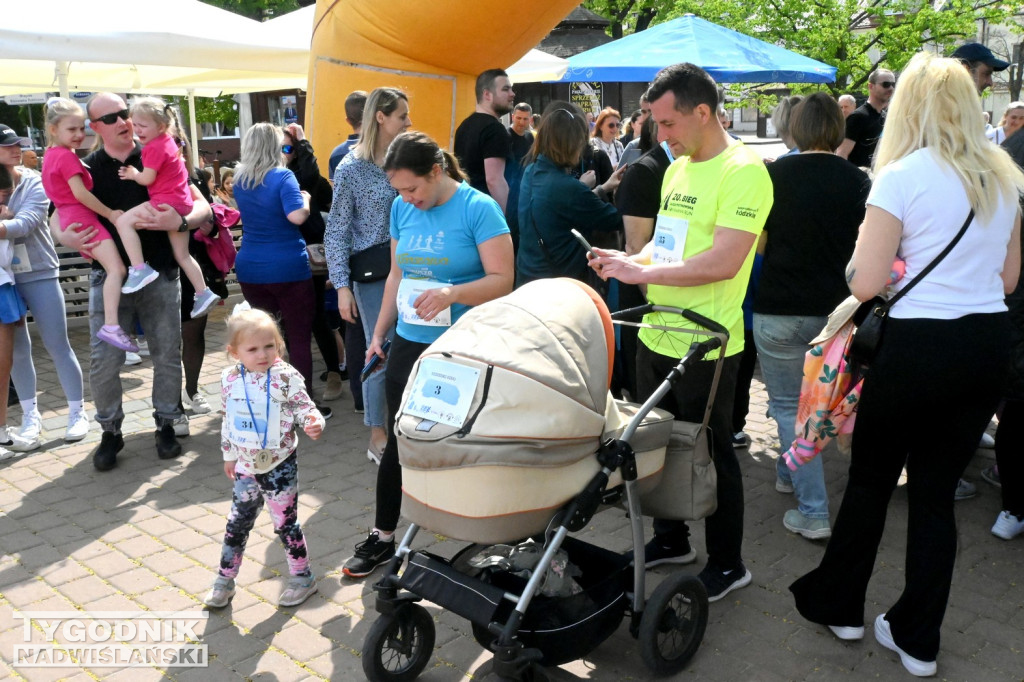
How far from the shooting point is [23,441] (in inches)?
234

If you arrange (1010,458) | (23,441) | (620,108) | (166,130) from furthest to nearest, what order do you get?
(620,108)
(23,441)
(166,130)
(1010,458)

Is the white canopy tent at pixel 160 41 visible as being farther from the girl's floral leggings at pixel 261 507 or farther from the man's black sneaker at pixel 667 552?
the man's black sneaker at pixel 667 552

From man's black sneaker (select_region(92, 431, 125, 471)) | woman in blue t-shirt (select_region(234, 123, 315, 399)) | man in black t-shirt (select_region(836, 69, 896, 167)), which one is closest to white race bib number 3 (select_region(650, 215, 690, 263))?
woman in blue t-shirt (select_region(234, 123, 315, 399))

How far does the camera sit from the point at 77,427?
20.1 feet

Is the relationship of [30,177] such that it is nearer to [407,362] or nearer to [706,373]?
[407,362]

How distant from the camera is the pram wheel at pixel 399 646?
10.3ft

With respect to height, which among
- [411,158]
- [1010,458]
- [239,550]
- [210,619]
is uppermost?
[411,158]

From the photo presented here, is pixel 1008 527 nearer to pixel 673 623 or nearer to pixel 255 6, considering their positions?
pixel 673 623

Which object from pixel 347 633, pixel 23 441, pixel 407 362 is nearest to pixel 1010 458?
pixel 407 362

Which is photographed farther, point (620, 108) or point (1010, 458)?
point (620, 108)

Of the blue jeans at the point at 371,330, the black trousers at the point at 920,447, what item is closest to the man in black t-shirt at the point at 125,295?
the blue jeans at the point at 371,330

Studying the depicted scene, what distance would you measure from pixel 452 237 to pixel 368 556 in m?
1.47

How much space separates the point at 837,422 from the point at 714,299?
2.10ft

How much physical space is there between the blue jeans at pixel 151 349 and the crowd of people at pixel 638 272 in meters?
0.02
